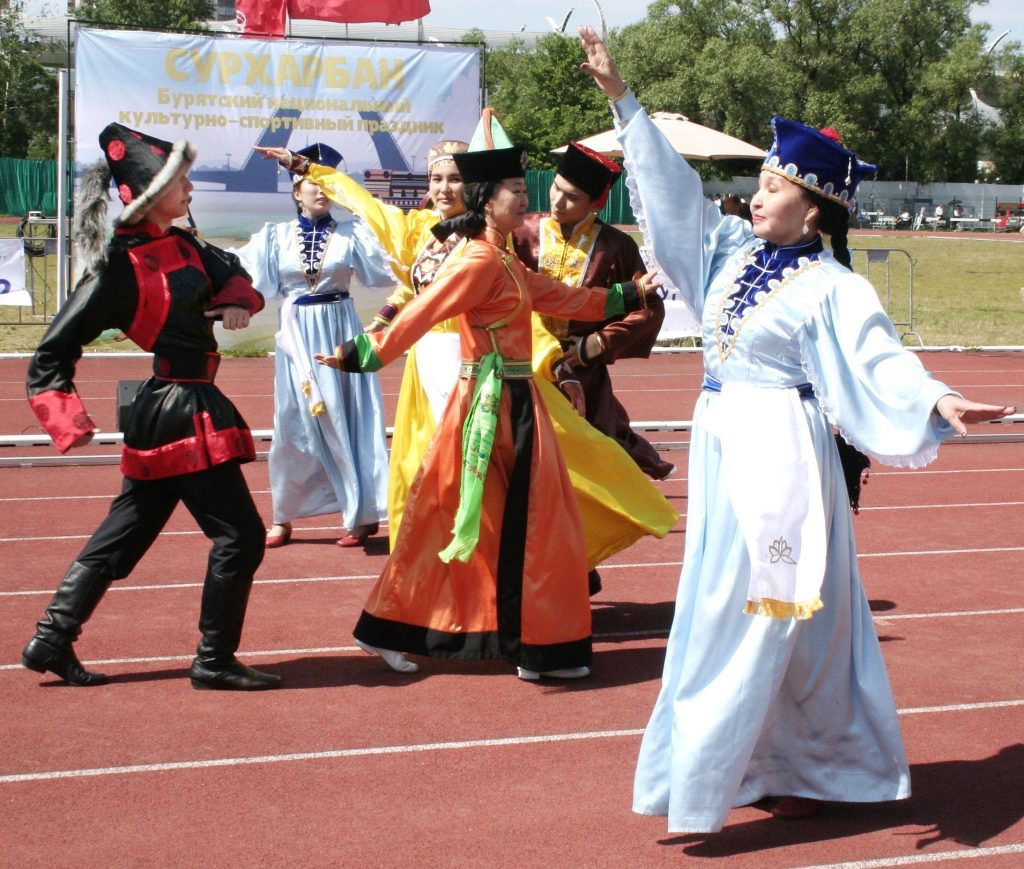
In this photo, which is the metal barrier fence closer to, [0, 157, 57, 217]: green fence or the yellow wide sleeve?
the yellow wide sleeve

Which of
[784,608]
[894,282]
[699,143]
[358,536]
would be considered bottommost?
[358,536]

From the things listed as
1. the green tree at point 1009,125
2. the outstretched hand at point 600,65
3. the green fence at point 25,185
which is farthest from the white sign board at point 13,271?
the green tree at point 1009,125

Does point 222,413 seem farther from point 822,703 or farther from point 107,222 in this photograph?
point 822,703

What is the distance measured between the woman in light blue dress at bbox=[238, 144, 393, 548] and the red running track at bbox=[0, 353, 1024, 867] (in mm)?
278

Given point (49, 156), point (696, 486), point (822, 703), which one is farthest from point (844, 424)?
point (49, 156)

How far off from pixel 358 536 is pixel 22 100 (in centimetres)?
6013

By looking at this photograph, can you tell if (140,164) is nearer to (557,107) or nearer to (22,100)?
(557,107)

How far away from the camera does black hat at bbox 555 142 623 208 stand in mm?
6273

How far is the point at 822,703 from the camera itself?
421cm

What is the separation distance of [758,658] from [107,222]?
284 centimetres

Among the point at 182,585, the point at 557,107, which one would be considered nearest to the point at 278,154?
the point at 182,585

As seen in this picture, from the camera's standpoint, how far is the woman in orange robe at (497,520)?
18.3ft

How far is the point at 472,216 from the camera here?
5.54 meters

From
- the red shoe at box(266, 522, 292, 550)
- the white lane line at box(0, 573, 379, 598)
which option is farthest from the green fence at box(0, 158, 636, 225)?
the white lane line at box(0, 573, 379, 598)
